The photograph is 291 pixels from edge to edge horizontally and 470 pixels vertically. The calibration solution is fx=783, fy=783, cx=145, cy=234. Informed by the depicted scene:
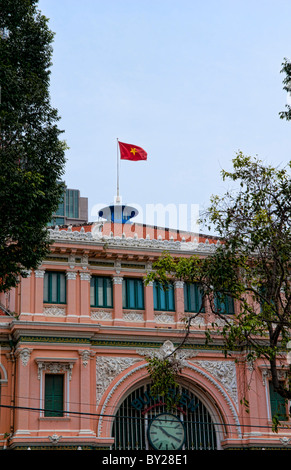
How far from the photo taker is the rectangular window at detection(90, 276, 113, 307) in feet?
109

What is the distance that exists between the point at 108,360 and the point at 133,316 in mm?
2394

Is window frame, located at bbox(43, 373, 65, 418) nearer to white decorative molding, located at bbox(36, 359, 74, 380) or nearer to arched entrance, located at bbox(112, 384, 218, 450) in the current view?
white decorative molding, located at bbox(36, 359, 74, 380)

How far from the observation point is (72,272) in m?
32.9

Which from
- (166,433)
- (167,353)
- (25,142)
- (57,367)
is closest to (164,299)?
(167,353)

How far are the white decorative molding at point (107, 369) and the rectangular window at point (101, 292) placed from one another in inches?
96.6

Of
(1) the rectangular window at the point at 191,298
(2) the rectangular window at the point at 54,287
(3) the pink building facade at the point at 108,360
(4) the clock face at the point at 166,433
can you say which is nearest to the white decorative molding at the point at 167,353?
(3) the pink building facade at the point at 108,360

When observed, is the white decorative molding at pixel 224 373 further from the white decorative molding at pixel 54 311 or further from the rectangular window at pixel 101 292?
the white decorative molding at pixel 54 311

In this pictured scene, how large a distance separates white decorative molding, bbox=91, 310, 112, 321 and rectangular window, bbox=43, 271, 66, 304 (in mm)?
1367

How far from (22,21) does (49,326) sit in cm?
1308

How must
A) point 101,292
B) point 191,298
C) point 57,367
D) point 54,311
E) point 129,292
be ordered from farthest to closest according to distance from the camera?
point 191,298
point 129,292
point 101,292
point 54,311
point 57,367

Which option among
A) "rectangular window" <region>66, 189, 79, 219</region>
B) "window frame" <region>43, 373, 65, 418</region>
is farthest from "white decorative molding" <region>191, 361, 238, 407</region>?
"rectangular window" <region>66, 189, 79, 219</region>

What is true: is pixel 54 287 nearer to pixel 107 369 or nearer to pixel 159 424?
pixel 107 369

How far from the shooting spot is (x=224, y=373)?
3366cm
